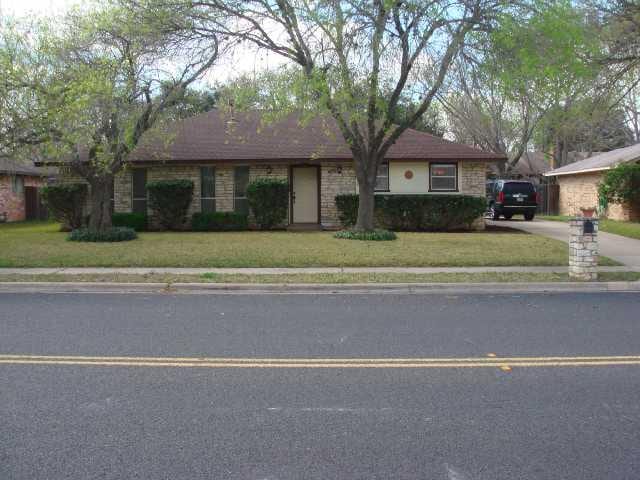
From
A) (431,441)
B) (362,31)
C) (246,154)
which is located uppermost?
(362,31)

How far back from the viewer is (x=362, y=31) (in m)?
15.5

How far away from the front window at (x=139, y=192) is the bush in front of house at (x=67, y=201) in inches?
67.6

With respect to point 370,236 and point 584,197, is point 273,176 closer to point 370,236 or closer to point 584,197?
point 370,236

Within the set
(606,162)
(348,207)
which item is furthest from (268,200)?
(606,162)

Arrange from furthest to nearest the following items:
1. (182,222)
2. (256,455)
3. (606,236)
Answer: (182,222)
(606,236)
(256,455)

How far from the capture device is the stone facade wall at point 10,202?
98.1ft

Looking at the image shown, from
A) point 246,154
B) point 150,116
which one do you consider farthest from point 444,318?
point 246,154

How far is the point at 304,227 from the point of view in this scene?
22.9m

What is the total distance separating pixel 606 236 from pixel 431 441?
18.0 meters

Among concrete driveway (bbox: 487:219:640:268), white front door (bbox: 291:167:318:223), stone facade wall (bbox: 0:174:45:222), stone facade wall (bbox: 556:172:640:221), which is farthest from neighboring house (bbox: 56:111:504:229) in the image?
stone facade wall (bbox: 0:174:45:222)

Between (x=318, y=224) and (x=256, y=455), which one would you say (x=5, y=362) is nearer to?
(x=256, y=455)

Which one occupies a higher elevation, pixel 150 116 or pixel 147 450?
pixel 150 116

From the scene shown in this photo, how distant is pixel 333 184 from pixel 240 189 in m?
3.44

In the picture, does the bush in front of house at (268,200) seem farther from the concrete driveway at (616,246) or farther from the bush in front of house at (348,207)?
the concrete driveway at (616,246)
